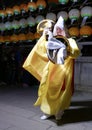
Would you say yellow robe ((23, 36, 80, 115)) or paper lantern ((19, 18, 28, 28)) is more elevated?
paper lantern ((19, 18, 28, 28))

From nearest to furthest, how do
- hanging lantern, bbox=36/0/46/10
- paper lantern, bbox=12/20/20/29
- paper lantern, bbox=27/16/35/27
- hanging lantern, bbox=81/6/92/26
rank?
hanging lantern, bbox=81/6/92/26 → hanging lantern, bbox=36/0/46/10 → paper lantern, bbox=27/16/35/27 → paper lantern, bbox=12/20/20/29

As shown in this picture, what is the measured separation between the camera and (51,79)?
494 cm

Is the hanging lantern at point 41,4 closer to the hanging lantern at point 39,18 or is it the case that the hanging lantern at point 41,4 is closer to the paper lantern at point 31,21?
the hanging lantern at point 39,18

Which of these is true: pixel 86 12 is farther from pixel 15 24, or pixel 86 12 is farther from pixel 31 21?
pixel 15 24

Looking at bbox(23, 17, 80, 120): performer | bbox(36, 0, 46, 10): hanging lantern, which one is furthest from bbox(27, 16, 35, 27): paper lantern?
bbox(23, 17, 80, 120): performer

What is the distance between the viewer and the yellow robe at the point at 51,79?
4.92m

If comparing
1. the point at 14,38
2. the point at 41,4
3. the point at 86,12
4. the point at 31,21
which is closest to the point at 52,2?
the point at 41,4

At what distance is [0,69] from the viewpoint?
9938 mm

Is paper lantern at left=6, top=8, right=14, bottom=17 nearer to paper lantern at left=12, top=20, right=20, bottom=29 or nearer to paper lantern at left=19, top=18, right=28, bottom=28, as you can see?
paper lantern at left=12, top=20, right=20, bottom=29

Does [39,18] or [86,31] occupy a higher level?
[39,18]

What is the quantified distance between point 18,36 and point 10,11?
100cm

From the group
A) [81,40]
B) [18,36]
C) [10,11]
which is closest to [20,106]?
[81,40]

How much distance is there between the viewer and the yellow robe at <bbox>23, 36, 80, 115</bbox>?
4922 mm

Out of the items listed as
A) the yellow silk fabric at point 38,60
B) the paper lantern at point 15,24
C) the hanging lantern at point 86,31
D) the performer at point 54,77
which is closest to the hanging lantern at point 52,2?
the paper lantern at point 15,24
